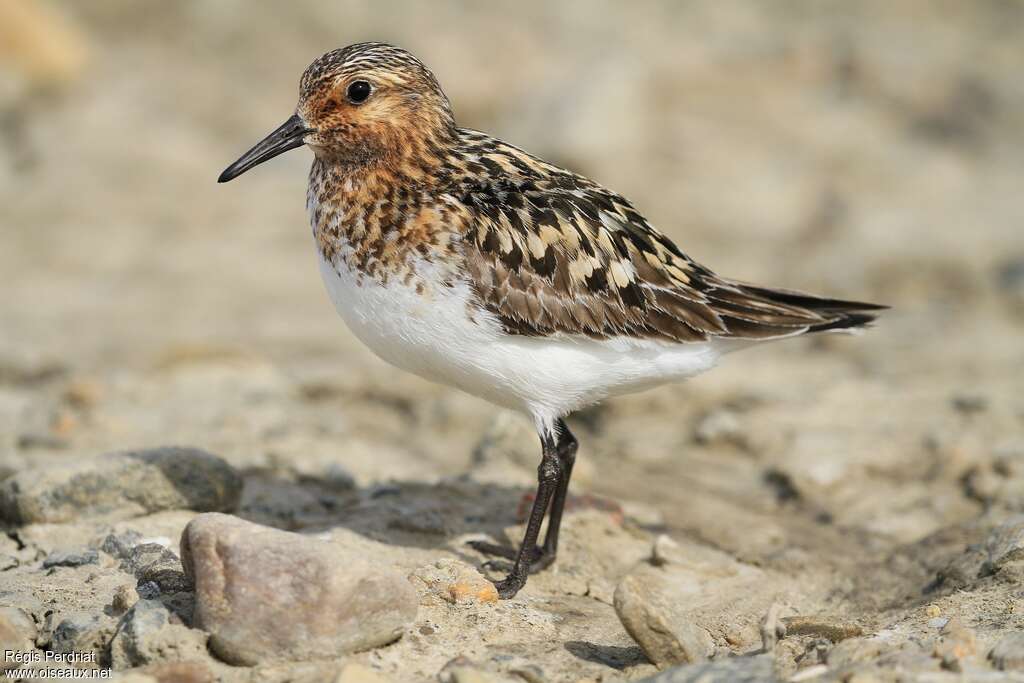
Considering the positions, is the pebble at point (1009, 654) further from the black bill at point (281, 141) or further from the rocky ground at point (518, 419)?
the black bill at point (281, 141)

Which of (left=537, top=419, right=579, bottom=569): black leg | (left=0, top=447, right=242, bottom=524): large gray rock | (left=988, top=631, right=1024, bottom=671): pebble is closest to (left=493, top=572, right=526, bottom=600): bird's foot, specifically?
(left=537, top=419, right=579, bottom=569): black leg

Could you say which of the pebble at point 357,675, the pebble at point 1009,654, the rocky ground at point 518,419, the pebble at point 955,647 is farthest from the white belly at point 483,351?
the pebble at point 1009,654

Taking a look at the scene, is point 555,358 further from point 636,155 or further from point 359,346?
point 636,155

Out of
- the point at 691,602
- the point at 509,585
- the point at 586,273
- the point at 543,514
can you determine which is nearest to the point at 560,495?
the point at 543,514

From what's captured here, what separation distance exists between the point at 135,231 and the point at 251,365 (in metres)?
3.33

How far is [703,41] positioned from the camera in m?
13.4

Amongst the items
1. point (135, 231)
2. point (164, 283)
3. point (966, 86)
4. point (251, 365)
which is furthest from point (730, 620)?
point (966, 86)

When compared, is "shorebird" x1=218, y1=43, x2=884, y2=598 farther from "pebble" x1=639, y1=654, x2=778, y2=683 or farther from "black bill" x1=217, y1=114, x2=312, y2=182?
A: "pebble" x1=639, y1=654, x2=778, y2=683

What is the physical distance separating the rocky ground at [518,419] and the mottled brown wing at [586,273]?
120cm

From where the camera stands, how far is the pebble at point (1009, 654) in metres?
4.34

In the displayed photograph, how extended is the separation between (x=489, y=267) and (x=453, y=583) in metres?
1.43

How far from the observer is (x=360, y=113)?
5.70 metres

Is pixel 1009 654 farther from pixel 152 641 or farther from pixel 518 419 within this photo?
pixel 518 419

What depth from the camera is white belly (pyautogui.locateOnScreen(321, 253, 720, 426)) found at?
534 centimetres
